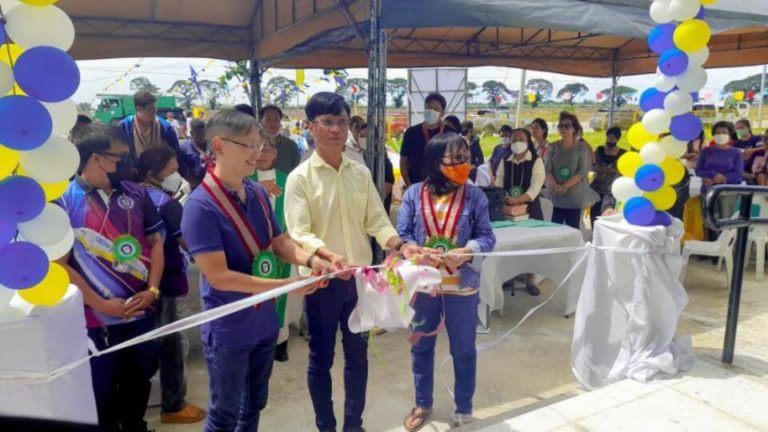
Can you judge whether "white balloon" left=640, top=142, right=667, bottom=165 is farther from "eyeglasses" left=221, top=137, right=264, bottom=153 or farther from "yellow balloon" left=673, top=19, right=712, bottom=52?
"eyeglasses" left=221, top=137, right=264, bottom=153

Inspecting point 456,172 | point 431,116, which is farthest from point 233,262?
point 431,116

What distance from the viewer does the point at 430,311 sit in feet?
9.21

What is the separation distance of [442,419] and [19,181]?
240 cm

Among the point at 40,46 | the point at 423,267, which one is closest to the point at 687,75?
the point at 423,267

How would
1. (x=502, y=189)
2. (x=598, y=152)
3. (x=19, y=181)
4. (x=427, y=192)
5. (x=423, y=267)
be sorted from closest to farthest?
(x=19, y=181) → (x=423, y=267) → (x=427, y=192) → (x=502, y=189) → (x=598, y=152)

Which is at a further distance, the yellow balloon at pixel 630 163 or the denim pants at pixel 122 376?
the yellow balloon at pixel 630 163

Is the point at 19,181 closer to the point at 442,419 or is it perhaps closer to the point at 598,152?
the point at 442,419

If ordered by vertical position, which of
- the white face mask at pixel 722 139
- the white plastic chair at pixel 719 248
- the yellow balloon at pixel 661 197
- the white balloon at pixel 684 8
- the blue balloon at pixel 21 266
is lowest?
the white plastic chair at pixel 719 248

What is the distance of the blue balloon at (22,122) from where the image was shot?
5.06 ft

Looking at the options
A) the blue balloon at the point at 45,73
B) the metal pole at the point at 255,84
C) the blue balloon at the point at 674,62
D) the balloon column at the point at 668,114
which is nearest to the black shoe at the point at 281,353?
the balloon column at the point at 668,114

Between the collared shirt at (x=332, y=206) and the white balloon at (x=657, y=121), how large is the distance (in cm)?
170

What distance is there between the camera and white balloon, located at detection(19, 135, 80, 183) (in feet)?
5.55

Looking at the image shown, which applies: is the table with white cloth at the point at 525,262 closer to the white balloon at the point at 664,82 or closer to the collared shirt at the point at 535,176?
the collared shirt at the point at 535,176

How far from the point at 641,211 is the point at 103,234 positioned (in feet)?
9.07
